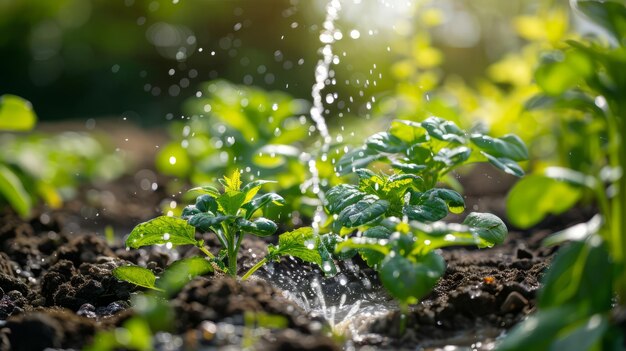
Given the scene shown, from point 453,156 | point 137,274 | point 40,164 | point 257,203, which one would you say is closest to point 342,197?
point 257,203

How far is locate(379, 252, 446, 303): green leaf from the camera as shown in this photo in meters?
1.95

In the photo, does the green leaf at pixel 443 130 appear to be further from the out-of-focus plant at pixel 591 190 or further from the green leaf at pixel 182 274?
the green leaf at pixel 182 274

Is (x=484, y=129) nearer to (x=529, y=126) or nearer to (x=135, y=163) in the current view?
(x=529, y=126)

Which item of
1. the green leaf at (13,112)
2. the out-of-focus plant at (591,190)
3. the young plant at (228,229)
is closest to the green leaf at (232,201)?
the young plant at (228,229)

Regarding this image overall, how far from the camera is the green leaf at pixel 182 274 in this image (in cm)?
202

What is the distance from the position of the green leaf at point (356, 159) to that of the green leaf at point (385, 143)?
0.05 m

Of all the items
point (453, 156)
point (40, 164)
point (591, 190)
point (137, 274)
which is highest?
point (591, 190)

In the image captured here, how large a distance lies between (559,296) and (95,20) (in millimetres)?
10246

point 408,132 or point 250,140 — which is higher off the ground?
point 408,132

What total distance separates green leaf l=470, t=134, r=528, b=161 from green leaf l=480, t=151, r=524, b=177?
0.02m

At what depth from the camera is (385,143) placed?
99.8 inches

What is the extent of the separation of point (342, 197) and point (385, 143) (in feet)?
0.81

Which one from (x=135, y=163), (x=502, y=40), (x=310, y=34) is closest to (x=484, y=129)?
(x=135, y=163)

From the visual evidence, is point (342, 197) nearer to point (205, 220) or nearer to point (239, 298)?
point (205, 220)
